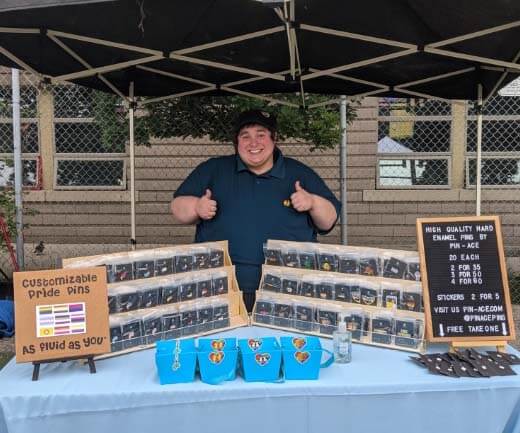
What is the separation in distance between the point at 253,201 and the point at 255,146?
302 mm

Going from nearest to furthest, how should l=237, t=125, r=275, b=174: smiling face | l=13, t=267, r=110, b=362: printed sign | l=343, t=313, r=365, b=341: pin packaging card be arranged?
l=13, t=267, r=110, b=362: printed sign → l=343, t=313, r=365, b=341: pin packaging card → l=237, t=125, r=275, b=174: smiling face

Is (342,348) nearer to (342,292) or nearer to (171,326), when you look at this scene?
(342,292)

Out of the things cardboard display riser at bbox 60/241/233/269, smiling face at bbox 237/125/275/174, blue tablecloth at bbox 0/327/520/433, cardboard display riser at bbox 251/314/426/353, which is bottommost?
blue tablecloth at bbox 0/327/520/433

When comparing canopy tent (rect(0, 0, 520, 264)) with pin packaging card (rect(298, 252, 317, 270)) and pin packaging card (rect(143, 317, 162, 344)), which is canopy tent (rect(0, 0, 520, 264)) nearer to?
pin packaging card (rect(298, 252, 317, 270))

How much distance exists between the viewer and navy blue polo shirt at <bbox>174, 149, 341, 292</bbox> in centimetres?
274

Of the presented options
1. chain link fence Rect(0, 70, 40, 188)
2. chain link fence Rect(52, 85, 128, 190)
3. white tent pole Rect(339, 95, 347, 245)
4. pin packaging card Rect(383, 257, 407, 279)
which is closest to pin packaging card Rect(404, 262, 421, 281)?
pin packaging card Rect(383, 257, 407, 279)

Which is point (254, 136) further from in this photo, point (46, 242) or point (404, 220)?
point (46, 242)

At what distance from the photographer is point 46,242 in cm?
798

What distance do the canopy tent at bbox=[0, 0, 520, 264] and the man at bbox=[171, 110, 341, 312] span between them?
1.70 ft

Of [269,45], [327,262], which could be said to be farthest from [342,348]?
[269,45]

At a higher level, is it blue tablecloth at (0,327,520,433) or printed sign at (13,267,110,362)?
printed sign at (13,267,110,362)

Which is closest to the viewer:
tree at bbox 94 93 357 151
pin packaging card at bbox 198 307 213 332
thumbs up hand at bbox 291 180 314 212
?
pin packaging card at bbox 198 307 213 332

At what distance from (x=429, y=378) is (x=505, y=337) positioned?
49 cm

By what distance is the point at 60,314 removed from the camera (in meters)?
1.97
